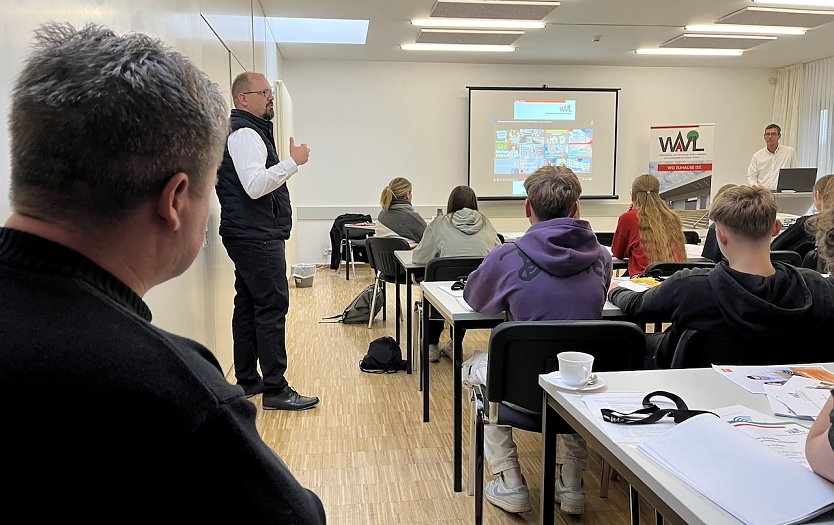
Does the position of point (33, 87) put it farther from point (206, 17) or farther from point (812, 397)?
point (206, 17)

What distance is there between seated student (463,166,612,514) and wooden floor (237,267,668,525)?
101mm

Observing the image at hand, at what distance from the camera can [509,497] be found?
2215 mm

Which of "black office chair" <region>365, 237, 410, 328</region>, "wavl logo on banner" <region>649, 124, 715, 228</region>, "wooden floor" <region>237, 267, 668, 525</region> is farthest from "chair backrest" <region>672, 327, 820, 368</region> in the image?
"wavl logo on banner" <region>649, 124, 715, 228</region>

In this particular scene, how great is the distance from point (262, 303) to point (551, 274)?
1.60 meters

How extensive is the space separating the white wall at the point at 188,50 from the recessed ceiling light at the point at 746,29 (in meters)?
4.47

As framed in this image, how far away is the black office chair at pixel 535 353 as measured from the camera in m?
1.79

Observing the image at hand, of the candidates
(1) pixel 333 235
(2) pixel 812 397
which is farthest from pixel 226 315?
(1) pixel 333 235

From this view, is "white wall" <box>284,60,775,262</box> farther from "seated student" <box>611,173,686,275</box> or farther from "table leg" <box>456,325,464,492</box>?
"table leg" <box>456,325,464,492</box>

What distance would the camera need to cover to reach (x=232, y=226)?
3.00 metres

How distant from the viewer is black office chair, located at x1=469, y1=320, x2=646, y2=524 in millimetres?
1793

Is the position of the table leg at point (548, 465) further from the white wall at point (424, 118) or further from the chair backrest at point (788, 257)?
the white wall at point (424, 118)

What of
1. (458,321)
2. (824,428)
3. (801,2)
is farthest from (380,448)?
(801,2)

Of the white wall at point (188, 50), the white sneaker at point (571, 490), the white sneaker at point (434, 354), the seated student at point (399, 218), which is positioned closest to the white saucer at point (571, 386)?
the white sneaker at point (571, 490)

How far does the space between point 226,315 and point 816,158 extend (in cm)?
805
